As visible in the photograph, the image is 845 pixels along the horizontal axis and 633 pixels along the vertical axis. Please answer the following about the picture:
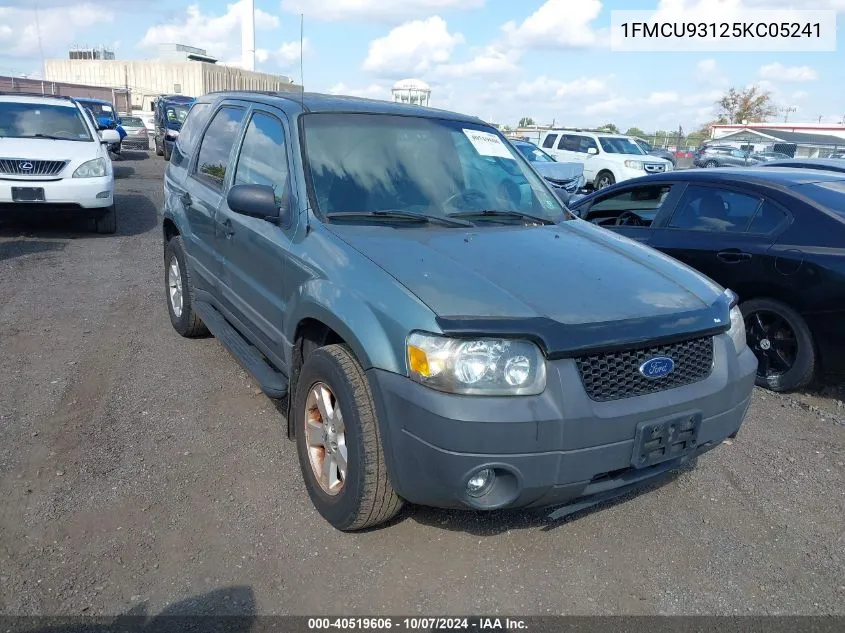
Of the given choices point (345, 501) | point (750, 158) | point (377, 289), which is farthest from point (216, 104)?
point (750, 158)

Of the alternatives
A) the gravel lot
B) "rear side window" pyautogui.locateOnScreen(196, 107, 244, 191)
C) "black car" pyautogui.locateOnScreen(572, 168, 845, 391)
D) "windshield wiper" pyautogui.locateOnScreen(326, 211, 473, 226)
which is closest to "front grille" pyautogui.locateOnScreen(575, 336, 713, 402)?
the gravel lot

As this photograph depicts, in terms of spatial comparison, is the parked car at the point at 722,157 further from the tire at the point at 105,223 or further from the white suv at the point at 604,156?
the tire at the point at 105,223

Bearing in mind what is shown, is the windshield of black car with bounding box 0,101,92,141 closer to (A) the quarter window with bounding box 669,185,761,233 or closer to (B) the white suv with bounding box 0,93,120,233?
(B) the white suv with bounding box 0,93,120,233

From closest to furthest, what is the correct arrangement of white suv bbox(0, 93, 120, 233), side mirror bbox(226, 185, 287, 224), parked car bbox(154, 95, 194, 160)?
side mirror bbox(226, 185, 287, 224) < white suv bbox(0, 93, 120, 233) < parked car bbox(154, 95, 194, 160)

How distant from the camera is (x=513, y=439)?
2.46 metres

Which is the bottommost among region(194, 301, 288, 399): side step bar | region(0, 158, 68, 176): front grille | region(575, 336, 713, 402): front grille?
region(194, 301, 288, 399): side step bar

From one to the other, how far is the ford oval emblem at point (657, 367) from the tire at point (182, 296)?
3.49 meters

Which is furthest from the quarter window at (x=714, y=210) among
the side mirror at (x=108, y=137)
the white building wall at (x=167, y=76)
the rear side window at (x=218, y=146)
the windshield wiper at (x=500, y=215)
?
the white building wall at (x=167, y=76)

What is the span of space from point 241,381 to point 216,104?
1.97 meters

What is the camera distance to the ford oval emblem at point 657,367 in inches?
106

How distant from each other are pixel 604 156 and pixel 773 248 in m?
15.5

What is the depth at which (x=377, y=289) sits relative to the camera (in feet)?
9.04

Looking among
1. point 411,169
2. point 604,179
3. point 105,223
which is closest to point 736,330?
point 411,169

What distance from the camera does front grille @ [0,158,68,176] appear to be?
28.5 ft
